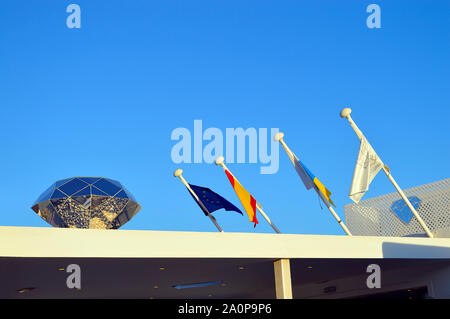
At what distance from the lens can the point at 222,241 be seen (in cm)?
1312

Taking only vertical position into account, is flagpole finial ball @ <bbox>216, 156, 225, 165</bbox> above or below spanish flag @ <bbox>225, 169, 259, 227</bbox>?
above

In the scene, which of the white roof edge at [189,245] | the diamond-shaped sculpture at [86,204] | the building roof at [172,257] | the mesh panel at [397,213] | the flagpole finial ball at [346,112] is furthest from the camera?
the mesh panel at [397,213]

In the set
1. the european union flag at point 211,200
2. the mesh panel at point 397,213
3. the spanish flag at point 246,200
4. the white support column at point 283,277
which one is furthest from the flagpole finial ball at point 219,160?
the mesh panel at point 397,213

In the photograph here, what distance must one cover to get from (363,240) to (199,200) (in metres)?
6.05

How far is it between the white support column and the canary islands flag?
4.49 meters

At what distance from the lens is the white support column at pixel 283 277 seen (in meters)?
13.8

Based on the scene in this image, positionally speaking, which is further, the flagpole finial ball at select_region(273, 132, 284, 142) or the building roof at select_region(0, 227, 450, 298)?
the flagpole finial ball at select_region(273, 132, 284, 142)

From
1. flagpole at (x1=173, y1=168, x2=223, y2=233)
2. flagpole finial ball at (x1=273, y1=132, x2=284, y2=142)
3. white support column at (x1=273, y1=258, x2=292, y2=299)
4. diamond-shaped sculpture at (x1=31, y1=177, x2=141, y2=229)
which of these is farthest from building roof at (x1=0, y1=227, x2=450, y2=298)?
flagpole finial ball at (x1=273, y1=132, x2=284, y2=142)

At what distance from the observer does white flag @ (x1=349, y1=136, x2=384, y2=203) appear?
1796cm

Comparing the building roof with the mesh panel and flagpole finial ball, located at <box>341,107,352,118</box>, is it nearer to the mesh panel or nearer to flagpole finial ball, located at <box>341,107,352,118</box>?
flagpole finial ball, located at <box>341,107,352,118</box>

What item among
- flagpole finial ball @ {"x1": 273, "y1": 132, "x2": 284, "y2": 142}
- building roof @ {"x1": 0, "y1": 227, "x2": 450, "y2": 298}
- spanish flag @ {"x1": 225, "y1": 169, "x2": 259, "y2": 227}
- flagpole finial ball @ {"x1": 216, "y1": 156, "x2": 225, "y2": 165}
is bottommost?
building roof @ {"x1": 0, "y1": 227, "x2": 450, "y2": 298}

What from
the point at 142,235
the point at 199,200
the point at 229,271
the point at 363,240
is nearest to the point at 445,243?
the point at 363,240

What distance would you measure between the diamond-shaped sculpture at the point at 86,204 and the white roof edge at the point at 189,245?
24.7 feet

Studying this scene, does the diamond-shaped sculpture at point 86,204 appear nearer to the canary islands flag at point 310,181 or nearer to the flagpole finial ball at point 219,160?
the flagpole finial ball at point 219,160
